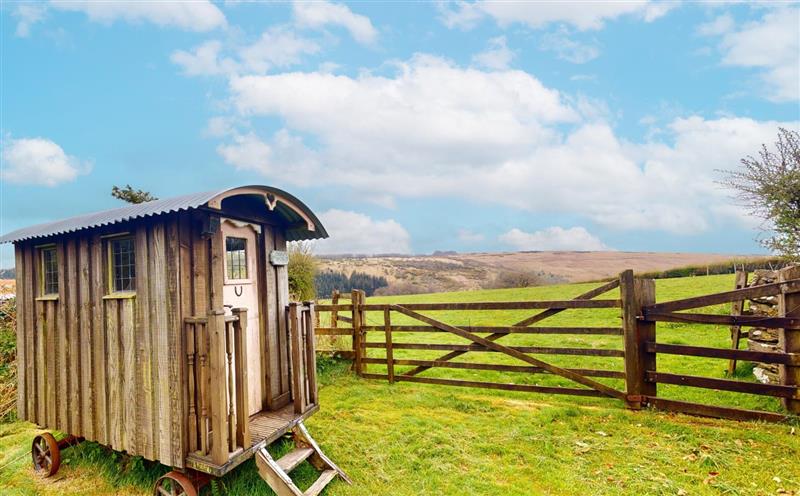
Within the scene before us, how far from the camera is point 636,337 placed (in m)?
5.48

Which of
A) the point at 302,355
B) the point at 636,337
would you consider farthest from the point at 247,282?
the point at 636,337

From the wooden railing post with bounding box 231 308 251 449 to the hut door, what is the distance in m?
0.57

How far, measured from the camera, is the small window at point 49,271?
4.91m

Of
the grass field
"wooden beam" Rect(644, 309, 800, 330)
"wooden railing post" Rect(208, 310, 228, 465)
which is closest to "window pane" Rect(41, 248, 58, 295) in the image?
the grass field

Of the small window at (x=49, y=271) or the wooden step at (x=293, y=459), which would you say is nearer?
the wooden step at (x=293, y=459)

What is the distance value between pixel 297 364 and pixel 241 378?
1.04 metres

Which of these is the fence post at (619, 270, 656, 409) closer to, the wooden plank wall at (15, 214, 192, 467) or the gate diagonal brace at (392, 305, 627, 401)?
the gate diagonal brace at (392, 305, 627, 401)

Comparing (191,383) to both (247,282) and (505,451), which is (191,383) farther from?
(505,451)

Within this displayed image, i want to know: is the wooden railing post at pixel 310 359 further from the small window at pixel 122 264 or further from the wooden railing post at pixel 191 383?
the small window at pixel 122 264

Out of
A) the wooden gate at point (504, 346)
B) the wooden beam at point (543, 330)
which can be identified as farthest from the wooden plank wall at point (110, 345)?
the wooden beam at point (543, 330)

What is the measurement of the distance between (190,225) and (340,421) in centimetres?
334

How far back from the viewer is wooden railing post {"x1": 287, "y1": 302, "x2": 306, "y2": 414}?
4605mm

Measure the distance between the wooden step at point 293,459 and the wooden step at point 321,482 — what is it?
0.26 metres

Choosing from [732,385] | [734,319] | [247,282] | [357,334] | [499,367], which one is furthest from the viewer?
[357,334]
